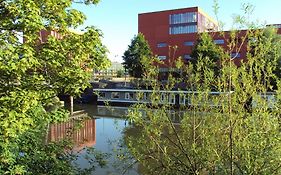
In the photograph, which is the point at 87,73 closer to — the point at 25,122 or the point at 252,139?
the point at 25,122

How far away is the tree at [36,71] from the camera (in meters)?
3.66

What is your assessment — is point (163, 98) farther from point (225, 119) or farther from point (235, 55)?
point (235, 55)

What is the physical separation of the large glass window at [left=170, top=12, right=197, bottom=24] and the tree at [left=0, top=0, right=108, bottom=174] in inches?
1862

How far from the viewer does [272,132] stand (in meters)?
3.20

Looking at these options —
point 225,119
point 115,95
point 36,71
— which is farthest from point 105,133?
point 225,119

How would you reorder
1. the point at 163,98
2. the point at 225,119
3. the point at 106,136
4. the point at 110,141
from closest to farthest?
the point at 225,119
the point at 163,98
the point at 110,141
the point at 106,136

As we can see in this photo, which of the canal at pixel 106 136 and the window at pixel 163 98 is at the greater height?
the window at pixel 163 98

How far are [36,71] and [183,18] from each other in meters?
48.4

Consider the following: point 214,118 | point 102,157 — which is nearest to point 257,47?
point 214,118

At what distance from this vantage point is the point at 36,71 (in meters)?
4.39

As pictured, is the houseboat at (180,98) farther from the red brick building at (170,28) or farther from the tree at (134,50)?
the red brick building at (170,28)

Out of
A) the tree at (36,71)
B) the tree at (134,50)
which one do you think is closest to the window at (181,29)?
the tree at (134,50)

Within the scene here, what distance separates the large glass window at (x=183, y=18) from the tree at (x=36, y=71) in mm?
47292

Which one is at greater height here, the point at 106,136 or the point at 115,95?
the point at 115,95
